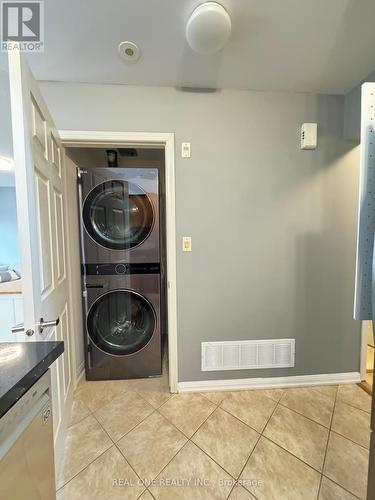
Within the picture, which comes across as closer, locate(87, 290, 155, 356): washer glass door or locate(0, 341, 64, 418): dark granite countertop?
locate(0, 341, 64, 418): dark granite countertop

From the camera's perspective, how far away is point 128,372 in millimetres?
2002

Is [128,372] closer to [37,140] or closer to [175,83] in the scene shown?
[37,140]

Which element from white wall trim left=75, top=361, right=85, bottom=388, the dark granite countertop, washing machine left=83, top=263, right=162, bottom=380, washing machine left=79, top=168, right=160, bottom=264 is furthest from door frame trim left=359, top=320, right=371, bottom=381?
white wall trim left=75, top=361, right=85, bottom=388

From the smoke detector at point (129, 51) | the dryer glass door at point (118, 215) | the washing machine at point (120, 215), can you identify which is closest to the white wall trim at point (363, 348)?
the washing machine at point (120, 215)

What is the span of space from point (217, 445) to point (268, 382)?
71 cm

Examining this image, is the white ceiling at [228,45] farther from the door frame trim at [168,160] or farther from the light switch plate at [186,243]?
the light switch plate at [186,243]

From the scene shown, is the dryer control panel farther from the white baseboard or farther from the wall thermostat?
the wall thermostat

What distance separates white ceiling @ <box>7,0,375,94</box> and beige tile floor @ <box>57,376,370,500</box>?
2.40 metres

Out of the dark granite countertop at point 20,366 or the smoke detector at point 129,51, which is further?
the smoke detector at point 129,51

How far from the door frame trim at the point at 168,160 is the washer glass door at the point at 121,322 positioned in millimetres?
315

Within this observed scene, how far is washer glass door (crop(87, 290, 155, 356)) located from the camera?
197cm

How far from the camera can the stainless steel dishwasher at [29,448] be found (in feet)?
1.74

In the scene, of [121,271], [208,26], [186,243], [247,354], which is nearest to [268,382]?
[247,354]

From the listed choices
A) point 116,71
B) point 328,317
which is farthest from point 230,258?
point 116,71
